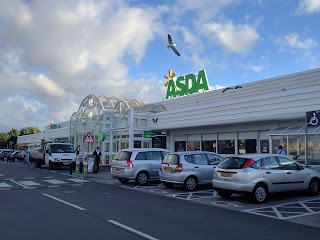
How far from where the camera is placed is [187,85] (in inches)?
1230

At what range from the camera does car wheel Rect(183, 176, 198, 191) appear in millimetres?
14497

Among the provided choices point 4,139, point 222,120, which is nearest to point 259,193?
point 222,120

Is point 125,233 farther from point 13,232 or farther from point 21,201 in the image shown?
point 21,201

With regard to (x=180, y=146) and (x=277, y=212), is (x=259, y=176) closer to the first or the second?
(x=277, y=212)

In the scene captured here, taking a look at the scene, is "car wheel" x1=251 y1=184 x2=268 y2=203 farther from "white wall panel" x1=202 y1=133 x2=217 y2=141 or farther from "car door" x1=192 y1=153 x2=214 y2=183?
"white wall panel" x1=202 y1=133 x2=217 y2=141

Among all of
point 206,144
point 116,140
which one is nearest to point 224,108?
point 206,144

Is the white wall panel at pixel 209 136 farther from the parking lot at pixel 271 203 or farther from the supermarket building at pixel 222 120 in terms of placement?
the parking lot at pixel 271 203

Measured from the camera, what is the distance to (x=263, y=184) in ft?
37.8

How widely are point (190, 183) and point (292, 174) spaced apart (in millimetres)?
4011

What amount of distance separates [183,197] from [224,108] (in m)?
9.99

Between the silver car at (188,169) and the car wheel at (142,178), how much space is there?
1721 millimetres

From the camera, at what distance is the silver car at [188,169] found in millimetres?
14477

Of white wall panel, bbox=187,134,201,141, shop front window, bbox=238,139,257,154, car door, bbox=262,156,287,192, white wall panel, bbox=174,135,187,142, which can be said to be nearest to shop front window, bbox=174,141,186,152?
white wall panel, bbox=174,135,187,142

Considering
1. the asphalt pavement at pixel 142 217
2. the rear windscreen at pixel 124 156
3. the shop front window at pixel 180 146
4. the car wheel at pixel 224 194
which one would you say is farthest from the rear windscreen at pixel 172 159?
the shop front window at pixel 180 146
